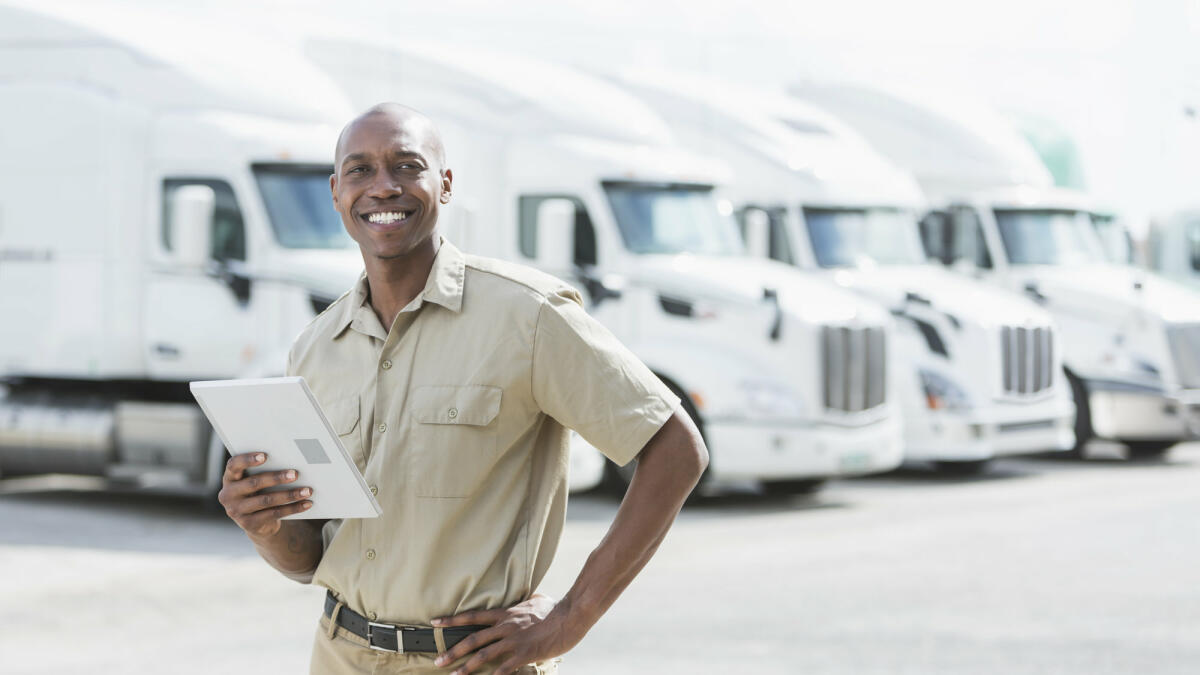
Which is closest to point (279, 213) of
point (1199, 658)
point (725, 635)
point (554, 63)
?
point (554, 63)

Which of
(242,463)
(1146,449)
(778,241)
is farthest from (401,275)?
(1146,449)

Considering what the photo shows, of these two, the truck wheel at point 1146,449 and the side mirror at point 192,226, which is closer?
the side mirror at point 192,226

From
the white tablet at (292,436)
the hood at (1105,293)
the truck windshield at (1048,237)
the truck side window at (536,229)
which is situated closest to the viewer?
the white tablet at (292,436)

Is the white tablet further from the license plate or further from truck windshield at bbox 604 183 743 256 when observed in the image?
truck windshield at bbox 604 183 743 256

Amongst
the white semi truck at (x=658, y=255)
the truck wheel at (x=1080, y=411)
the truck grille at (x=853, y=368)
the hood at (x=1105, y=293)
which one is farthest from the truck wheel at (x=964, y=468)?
the truck grille at (x=853, y=368)

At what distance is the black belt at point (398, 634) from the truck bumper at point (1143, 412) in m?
14.8

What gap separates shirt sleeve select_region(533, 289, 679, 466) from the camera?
9.79 ft

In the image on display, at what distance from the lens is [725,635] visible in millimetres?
8094

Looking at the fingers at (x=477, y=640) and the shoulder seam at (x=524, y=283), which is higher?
the shoulder seam at (x=524, y=283)

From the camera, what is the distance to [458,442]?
2.99m

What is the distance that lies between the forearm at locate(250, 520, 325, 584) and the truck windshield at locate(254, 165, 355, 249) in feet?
28.8

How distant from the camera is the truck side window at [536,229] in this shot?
1343cm

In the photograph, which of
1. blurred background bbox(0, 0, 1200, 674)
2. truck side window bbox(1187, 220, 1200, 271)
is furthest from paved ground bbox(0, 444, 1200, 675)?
truck side window bbox(1187, 220, 1200, 271)

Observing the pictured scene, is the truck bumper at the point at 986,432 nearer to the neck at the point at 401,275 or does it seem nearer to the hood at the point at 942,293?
the hood at the point at 942,293
